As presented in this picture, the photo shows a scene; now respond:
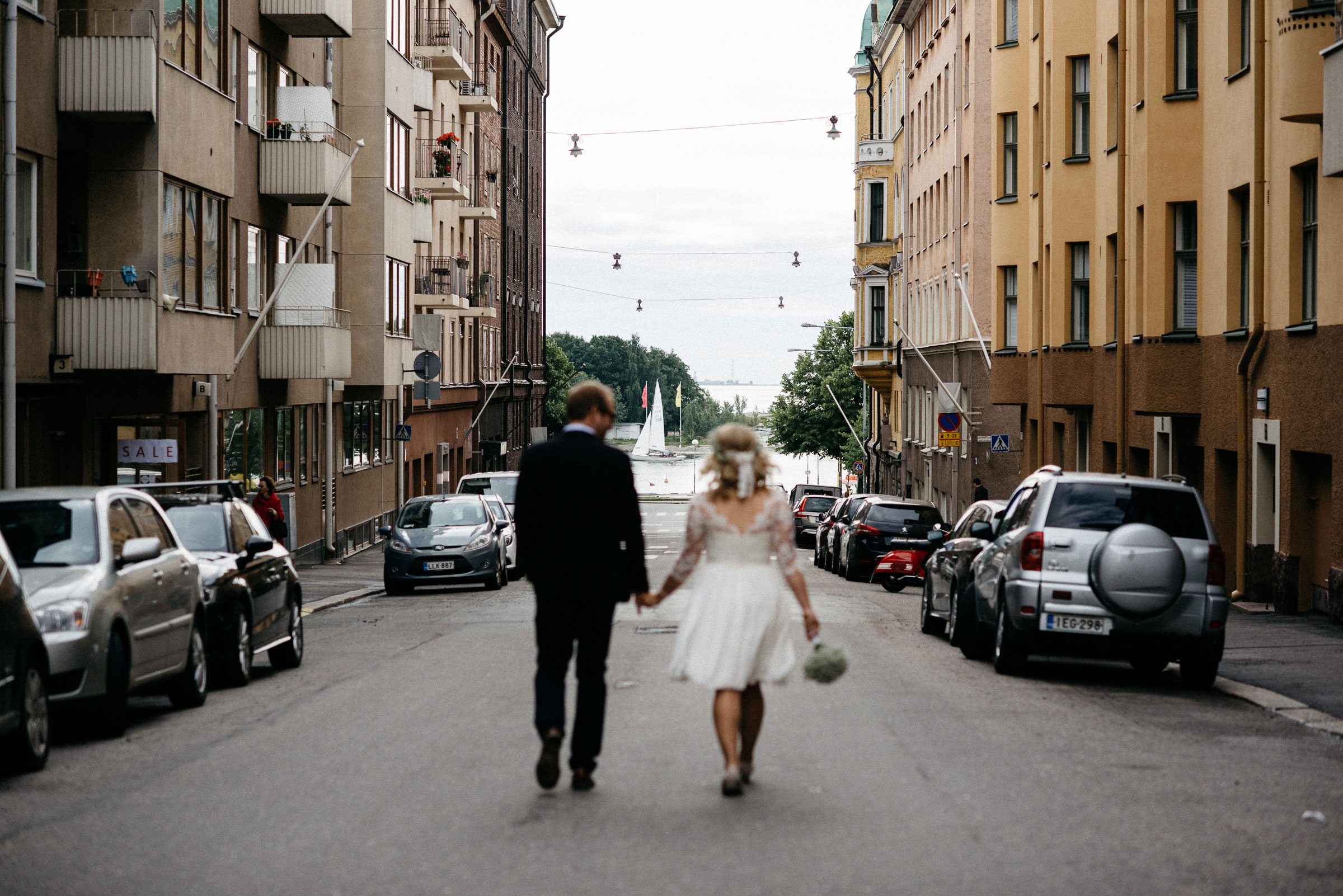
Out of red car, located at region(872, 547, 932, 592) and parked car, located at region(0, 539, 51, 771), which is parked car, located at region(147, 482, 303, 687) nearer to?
parked car, located at region(0, 539, 51, 771)

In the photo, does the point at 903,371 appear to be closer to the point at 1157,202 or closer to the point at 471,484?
the point at 471,484

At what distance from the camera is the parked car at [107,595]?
10148mm

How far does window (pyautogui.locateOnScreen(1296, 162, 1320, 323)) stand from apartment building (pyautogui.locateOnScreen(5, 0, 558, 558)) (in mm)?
14348

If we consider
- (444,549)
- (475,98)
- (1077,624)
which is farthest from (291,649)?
(475,98)

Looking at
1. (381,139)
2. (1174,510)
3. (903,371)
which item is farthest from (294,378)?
(903,371)

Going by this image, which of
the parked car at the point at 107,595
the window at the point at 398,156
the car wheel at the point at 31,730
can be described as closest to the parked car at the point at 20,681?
the car wheel at the point at 31,730

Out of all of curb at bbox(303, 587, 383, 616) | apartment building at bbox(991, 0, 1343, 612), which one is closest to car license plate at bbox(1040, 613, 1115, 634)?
apartment building at bbox(991, 0, 1343, 612)

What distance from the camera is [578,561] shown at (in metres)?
7.80

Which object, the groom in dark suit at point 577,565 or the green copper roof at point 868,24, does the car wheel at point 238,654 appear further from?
the green copper roof at point 868,24

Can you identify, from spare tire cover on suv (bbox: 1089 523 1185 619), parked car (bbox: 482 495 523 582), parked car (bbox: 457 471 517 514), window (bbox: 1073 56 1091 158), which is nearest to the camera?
spare tire cover on suv (bbox: 1089 523 1185 619)

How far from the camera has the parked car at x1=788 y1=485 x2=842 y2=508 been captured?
196ft

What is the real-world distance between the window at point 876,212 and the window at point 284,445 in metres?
41.6

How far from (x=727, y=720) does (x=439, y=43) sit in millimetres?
45571

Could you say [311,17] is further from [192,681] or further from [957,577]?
[192,681]
